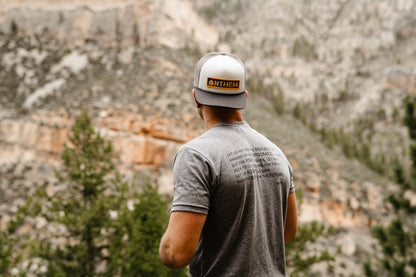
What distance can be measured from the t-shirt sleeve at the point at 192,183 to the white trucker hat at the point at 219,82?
351 millimetres

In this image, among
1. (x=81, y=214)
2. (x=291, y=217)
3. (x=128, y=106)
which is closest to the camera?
(x=291, y=217)

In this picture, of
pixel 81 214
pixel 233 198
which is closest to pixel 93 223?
pixel 81 214

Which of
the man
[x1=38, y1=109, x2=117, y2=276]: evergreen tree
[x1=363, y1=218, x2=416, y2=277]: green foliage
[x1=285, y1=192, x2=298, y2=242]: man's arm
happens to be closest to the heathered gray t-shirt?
the man

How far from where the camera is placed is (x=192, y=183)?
1395 millimetres

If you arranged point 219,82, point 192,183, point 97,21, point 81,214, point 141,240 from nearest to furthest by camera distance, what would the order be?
point 192,183 → point 219,82 → point 81,214 → point 141,240 → point 97,21

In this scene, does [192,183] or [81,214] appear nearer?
[192,183]

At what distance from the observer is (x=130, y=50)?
31719 millimetres

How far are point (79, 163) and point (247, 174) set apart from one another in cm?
818

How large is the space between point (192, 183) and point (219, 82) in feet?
1.89

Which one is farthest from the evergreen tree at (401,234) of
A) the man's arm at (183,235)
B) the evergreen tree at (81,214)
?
the man's arm at (183,235)

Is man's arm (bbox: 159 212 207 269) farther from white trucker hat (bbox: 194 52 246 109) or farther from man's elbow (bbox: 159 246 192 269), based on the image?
white trucker hat (bbox: 194 52 246 109)

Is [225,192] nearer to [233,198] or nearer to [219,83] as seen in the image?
[233,198]

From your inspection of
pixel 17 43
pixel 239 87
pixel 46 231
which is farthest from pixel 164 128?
pixel 239 87

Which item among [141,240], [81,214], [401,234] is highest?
[401,234]
